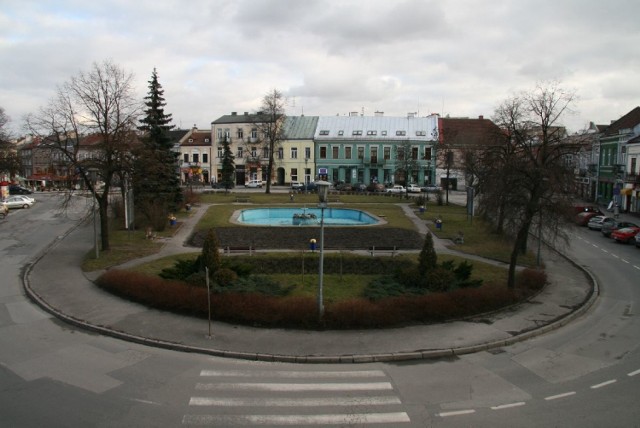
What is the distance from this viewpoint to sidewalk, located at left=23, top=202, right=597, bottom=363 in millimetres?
12820

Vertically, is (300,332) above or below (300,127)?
below

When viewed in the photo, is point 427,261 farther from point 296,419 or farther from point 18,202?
point 18,202

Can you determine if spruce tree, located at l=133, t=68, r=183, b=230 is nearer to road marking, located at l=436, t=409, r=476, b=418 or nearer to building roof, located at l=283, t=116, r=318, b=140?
road marking, located at l=436, t=409, r=476, b=418

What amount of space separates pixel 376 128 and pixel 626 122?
3494 cm

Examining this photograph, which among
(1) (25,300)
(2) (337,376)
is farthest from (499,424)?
(1) (25,300)

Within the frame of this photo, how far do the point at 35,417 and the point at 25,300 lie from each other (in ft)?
34.1

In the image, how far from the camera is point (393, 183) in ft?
245

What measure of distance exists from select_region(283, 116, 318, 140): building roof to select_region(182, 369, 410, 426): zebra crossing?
67243mm

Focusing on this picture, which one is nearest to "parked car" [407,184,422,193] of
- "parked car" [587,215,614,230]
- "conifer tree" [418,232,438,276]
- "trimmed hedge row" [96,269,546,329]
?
"parked car" [587,215,614,230]

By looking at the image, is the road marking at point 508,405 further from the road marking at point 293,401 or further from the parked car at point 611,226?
the parked car at point 611,226

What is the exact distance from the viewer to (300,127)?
261 feet

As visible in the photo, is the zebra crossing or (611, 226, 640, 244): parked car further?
(611, 226, 640, 244): parked car

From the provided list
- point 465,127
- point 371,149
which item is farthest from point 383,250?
point 465,127

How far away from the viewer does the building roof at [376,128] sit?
76.1 metres
